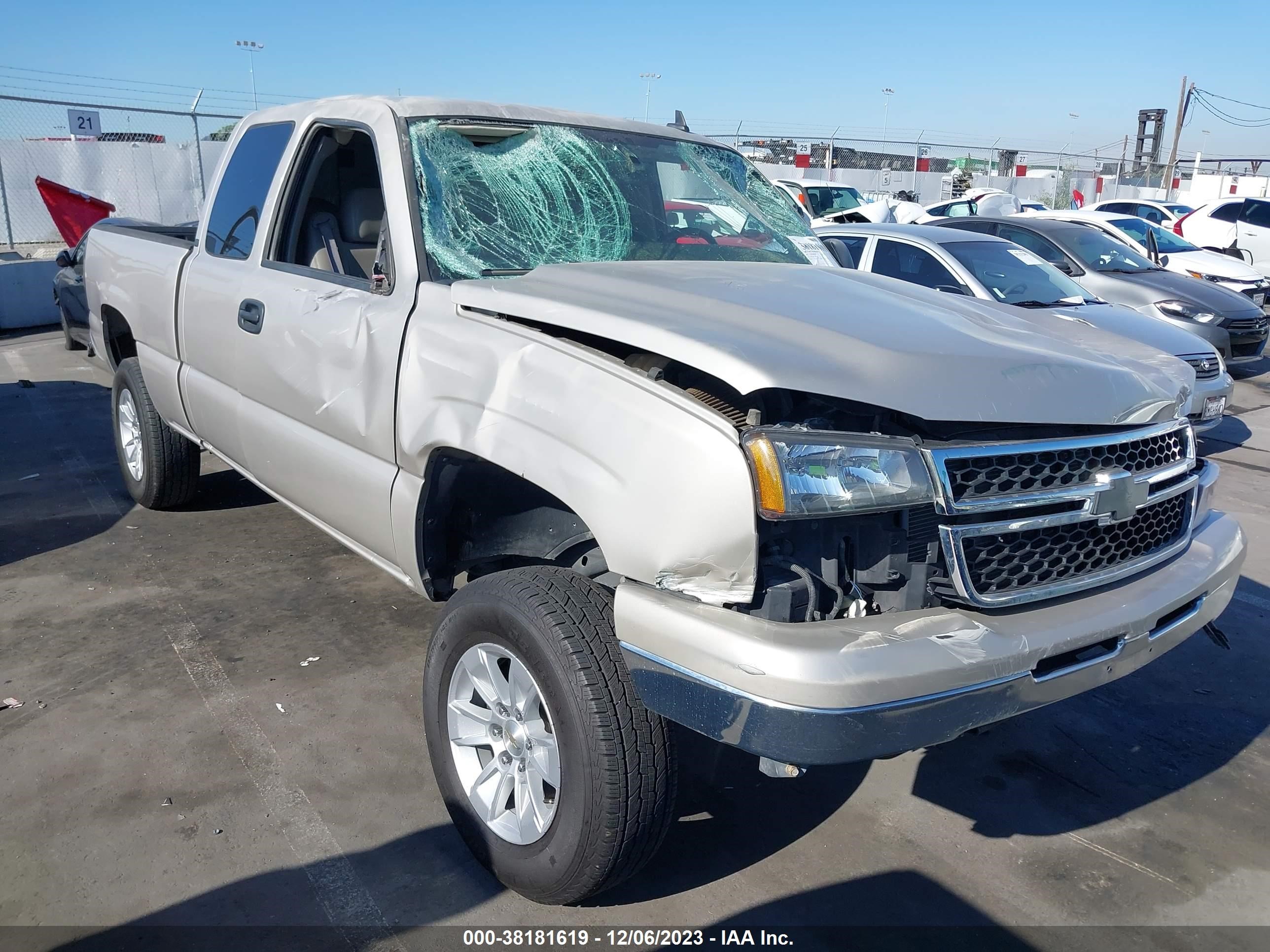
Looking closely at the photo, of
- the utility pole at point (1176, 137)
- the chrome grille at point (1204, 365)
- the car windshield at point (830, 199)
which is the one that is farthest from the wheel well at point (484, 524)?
the utility pole at point (1176, 137)

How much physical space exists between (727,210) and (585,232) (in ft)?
2.37

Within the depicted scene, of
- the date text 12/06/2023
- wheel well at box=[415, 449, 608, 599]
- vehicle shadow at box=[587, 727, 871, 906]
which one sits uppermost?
wheel well at box=[415, 449, 608, 599]

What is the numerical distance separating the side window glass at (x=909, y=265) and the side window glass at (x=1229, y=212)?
1235 cm

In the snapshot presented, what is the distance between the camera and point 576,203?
3.44m

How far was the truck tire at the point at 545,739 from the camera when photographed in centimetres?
222

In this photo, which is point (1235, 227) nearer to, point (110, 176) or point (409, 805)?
point (409, 805)

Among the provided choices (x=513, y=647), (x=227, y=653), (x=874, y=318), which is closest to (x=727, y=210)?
(x=874, y=318)

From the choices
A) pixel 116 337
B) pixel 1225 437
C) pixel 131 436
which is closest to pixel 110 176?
pixel 116 337

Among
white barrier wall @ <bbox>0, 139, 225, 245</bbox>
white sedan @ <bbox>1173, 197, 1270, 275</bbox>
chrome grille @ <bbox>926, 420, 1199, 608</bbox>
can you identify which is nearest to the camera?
chrome grille @ <bbox>926, 420, 1199, 608</bbox>

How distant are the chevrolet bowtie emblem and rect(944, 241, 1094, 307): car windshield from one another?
198 inches

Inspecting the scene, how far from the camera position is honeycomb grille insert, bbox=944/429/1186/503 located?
217 cm

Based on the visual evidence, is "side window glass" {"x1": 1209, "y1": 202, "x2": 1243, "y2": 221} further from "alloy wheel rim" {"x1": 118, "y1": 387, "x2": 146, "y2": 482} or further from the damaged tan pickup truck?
"alloy wheel rim" {"x1": 118, "y1": 387, "x2": 146, "y2": 482}

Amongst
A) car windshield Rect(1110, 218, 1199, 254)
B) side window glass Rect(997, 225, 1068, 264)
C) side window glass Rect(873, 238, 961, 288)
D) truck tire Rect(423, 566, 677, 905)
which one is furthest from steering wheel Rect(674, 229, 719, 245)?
car windshield Rect(1110, 218, 1199, 254)

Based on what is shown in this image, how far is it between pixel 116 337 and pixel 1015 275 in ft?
20.5
